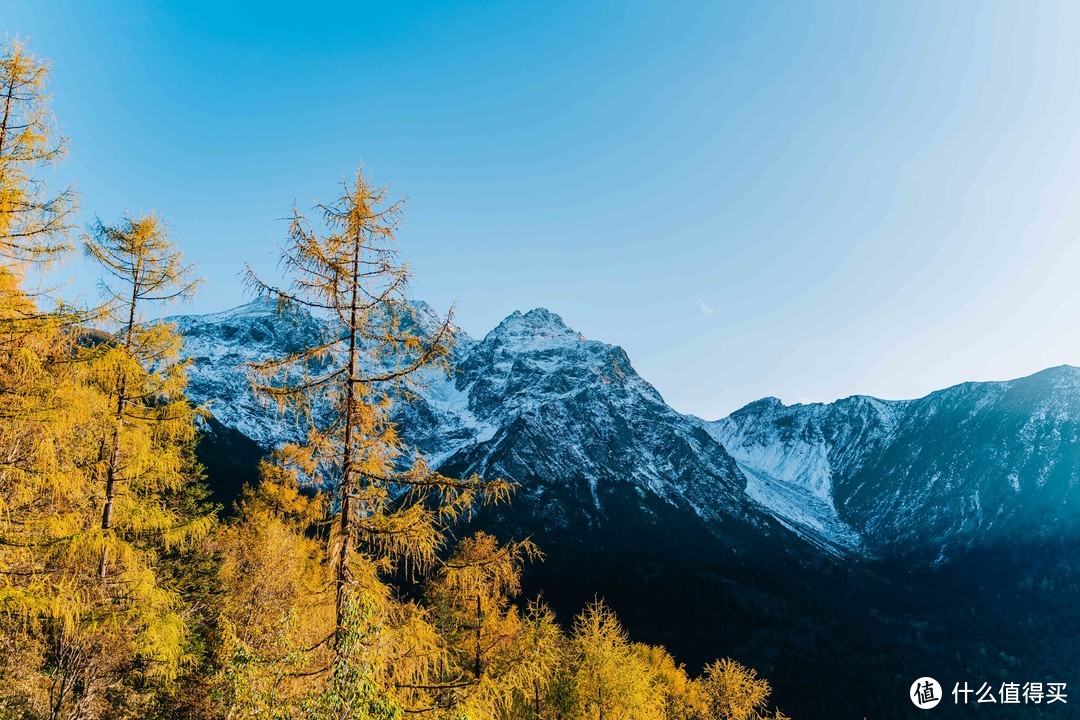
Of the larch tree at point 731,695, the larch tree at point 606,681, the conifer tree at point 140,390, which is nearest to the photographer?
the conifer tree at point 140,390

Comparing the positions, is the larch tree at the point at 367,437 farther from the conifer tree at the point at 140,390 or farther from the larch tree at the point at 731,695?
the larch tree at the point at 731,695

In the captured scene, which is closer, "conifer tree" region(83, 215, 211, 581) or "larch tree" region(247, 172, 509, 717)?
"larch tree" region(247, 172, 509, 717)

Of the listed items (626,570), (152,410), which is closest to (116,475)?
(152,410)

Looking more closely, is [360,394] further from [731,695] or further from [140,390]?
[731,695]

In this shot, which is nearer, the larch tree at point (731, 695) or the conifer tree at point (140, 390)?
the conifer tree at point (140, 390)

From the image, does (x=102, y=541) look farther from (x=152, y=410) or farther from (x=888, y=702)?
(x=888, y=702)

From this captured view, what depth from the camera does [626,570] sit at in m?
187

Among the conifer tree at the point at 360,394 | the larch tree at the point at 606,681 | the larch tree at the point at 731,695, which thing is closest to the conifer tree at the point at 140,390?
the conifer tree at the point at 360,394

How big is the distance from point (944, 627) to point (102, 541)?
249m

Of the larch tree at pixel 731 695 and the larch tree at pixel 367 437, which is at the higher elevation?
the larch tree at pixel 367 437

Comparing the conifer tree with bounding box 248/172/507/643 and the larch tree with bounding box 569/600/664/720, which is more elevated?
the conifer tree with bounding box 248/172/507/643

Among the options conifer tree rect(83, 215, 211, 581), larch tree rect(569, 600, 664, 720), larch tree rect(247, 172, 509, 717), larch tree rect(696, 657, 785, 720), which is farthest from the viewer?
larch tree rect(696, 657, 785, 720)

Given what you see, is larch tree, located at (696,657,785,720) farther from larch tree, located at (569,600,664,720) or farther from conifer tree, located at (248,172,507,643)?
conifer tree, located at (248,172,507,643)

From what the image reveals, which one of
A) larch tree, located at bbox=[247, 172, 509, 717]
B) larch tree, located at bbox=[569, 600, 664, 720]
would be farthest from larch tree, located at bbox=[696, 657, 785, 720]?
larch tree, located at bbox=[247, 172, 509, 717]
